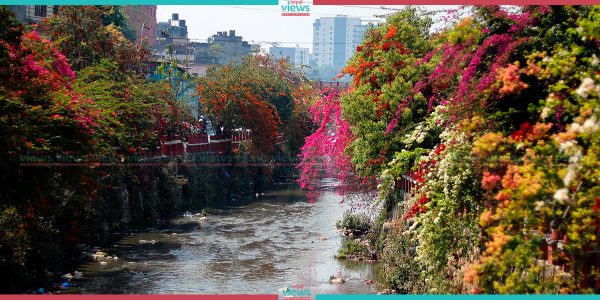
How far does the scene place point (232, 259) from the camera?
83.4 ft

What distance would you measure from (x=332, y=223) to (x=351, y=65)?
33.8 ft

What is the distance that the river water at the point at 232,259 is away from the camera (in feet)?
69.8

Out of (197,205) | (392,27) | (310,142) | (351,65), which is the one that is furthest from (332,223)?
(392,27)

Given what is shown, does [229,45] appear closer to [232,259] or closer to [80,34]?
[80,34]

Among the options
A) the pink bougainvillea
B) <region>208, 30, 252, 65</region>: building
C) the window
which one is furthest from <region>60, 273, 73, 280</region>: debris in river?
<region>208, 30, 252, 65</region>: building

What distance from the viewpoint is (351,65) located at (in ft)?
77.9

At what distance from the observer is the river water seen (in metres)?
21.3

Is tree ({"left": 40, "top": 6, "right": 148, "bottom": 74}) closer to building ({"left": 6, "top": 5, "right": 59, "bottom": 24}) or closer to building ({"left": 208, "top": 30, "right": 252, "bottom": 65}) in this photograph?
building ({"left": 6, "top": 5, "right": 59, "bottom": 24})

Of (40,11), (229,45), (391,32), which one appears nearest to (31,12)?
(40,11)

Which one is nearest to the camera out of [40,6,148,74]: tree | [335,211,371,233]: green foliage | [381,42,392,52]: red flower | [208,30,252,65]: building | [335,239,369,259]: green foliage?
[381,42,392,52]: red flower

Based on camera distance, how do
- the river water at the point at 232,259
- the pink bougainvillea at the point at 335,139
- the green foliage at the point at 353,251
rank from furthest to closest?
the pink bougainvillea at the point at 335,139 → the green foliage at the point at 353,251 → the river water at the point at 232,259

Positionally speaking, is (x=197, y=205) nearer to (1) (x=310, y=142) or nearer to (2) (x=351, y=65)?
(1) (x=310, y=142)

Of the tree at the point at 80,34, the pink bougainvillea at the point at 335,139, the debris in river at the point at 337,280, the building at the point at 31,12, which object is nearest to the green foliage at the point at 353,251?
the pink bougainvillea at the point at 335,139

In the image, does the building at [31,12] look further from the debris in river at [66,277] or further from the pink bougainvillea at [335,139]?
the debris in river at [66,277]
